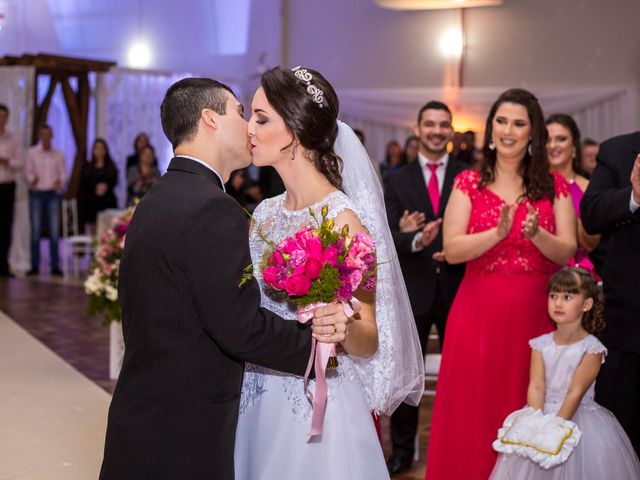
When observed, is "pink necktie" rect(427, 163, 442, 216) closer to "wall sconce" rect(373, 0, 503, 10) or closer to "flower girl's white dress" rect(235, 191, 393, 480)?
"flower girl's white dress" rect(235, 191, 393, 480)

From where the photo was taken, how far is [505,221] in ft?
12.2

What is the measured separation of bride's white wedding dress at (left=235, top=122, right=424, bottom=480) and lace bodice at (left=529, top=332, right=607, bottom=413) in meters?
1.05

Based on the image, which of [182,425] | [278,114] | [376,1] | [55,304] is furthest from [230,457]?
[376,1]

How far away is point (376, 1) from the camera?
1356cm

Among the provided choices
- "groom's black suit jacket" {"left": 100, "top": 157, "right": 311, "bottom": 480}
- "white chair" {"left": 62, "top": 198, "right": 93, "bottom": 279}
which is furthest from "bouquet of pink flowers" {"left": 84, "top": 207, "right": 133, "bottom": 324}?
"white chair" {"left": 62, "top": 198, "right": 93, "bottom": 279}

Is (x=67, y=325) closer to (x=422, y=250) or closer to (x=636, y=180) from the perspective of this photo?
(x=422, y=250)

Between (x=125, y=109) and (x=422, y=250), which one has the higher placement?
(x=125, y=109)

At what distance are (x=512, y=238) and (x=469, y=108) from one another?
8919mm

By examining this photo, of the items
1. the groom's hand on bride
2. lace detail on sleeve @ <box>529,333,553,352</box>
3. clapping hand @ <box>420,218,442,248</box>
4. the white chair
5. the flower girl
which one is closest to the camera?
the groom's hand on bride

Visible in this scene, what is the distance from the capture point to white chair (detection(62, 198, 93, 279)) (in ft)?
38.0

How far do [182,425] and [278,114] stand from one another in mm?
892

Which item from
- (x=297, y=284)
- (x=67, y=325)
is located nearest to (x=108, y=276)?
(x=67, y=325)

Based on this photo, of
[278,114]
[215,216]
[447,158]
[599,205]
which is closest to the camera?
[215,216]

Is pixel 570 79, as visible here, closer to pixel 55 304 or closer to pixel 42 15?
pixel 55 304
